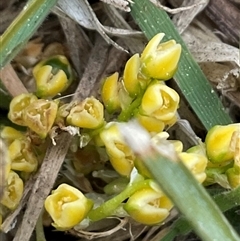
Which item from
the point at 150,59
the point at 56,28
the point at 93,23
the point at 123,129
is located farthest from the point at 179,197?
the point at 56,28

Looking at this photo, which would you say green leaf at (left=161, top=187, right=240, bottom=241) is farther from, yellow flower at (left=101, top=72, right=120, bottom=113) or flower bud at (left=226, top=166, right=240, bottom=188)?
yellow flower at (left=101, top=72, right=120, bottom=113)

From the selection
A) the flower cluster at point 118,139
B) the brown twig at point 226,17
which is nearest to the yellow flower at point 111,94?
the flower cluster at point 118,139

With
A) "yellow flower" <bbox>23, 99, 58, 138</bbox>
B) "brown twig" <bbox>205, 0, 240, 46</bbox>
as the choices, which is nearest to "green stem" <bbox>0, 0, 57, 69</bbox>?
"yellow flower" <bbox>23, 99, 58, 138</bbox>

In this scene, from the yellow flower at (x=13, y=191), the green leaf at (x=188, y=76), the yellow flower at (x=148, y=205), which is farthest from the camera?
the green leaf at (x=188, y=76)

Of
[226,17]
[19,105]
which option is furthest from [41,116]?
[226,17]

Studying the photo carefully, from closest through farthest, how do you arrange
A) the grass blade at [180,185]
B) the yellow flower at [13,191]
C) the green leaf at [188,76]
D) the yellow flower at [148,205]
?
the grass blade at [180,185]
the yellow flower at [148,205]
the yellow flower at [13,191]
the green leaf at [188,76]

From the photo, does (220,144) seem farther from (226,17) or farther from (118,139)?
(226,17)

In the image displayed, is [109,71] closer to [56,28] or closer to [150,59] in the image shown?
[56,28]

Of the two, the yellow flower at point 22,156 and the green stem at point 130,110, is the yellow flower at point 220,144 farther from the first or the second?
the yellow flower at point 22,156
